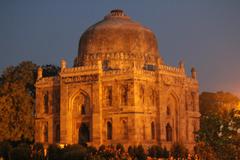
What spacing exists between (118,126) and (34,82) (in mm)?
9701

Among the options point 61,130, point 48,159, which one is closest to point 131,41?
point 61,130

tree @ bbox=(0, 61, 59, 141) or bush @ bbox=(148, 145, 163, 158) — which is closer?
bush @ bbox=(148, 145, 163, 158)

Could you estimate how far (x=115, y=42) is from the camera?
44.3 meters

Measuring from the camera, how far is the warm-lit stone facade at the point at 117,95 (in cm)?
4041

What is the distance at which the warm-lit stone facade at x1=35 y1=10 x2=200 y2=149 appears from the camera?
40406 millimetres

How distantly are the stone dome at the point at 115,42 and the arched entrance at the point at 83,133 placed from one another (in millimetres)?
4928

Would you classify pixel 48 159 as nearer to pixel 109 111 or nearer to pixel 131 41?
pixel 109 111

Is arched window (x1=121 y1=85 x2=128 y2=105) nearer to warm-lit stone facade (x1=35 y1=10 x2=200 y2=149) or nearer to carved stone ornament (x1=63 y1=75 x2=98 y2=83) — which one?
warm-lit stone facade (x1=35 y1=10 x2=200 y2=149)

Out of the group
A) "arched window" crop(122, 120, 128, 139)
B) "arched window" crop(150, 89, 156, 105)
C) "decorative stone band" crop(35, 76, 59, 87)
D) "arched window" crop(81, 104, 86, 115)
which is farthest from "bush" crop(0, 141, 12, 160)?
"arched window" crop(150, 89, 156, 105)

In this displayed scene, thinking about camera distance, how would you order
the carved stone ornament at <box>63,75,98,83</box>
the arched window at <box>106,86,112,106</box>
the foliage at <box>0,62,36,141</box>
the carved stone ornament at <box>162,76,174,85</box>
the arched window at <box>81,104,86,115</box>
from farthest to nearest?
the carved stone ornament at <box>162,76,174,85</box> → the arched window at <box>81,104,86,115</box> → the foliage at <box>0,62,36,141</box> → the carved stone ornament at <box>63,75,98,83</box> → the arched window at <box>106,86,112,106</box>

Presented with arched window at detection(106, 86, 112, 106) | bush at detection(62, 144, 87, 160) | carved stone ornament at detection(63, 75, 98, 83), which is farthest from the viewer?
carved stone ornament at detection(63, 75, 98, 83)

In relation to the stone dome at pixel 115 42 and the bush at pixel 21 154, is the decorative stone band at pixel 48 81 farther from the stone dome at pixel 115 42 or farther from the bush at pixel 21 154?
the bush at pixel 21 154

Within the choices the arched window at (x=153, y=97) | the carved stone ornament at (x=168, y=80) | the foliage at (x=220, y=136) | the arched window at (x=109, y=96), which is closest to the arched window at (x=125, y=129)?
the arched window at (x=109, y=96)

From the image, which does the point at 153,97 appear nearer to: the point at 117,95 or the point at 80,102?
the point at 117,95
